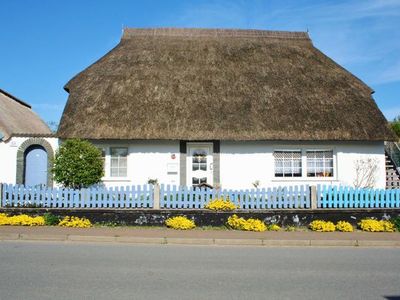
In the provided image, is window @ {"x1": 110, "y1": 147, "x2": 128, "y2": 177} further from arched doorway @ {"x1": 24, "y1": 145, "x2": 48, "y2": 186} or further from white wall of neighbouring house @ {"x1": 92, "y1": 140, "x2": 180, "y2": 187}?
arched doorway @ {"x1": 24, "y1": 145, "x2": 48, "y2": 186}

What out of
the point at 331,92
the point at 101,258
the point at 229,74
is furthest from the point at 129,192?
the point at 331,92

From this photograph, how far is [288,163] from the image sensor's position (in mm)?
18062

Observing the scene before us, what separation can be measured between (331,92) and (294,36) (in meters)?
5.85

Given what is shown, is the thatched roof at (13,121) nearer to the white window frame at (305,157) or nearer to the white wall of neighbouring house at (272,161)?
the white wall of neighbouring house at (272,161)

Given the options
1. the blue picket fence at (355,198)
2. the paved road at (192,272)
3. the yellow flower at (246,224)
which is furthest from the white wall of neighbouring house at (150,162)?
the paved road at (192,272)

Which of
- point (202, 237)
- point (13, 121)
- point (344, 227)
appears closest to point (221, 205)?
point (202, 237)

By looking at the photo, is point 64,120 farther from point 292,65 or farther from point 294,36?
point 294,36

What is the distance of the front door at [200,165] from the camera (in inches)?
698

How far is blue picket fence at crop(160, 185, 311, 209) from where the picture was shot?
13.2 m

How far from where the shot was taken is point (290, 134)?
55.0ft

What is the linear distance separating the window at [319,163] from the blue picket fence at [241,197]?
502cm

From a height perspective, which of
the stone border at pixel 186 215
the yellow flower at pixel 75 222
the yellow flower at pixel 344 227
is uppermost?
the stone border at pixel 186 215

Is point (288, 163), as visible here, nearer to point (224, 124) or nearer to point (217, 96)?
point (224, 124)

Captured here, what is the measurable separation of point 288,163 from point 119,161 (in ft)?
24.5
